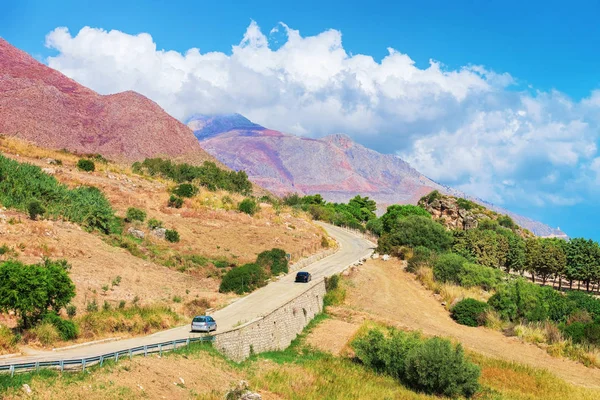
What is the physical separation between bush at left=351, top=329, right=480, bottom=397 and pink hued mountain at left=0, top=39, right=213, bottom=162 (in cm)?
8968

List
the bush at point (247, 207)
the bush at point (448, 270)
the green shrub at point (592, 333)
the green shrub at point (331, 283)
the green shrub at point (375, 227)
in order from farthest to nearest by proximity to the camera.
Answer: the green shrub at point (375, 227), the bush at point (247, 207), the bush at point (448, 270), the green shrub at point (331, 283), the green shrub at point (592, 333)

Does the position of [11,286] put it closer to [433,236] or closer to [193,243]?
[193,243]

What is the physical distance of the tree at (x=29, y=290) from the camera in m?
21.5

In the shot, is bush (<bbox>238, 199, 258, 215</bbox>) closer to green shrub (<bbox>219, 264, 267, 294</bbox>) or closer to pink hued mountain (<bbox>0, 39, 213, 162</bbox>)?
green shrub (<bbox>219, 264, 267, 294</bbox>)

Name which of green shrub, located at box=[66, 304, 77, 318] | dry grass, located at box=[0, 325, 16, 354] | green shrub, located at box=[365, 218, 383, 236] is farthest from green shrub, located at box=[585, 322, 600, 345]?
green shrub, located at box=[365, 218, 383, 236]

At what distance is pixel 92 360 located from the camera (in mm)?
18000

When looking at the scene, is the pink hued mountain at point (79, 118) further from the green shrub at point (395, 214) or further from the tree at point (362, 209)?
the green shrub at point (395, 214)

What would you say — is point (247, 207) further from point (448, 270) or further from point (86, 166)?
point (448, 270)

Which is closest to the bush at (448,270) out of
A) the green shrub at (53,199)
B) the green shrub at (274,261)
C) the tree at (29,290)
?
the green shrub at (274,261)

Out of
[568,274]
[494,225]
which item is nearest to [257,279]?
[568,274]

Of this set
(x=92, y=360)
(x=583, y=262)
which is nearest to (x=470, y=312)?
(x=92, y=360)

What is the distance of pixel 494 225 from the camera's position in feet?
330

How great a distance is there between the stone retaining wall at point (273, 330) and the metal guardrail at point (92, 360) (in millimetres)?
2621

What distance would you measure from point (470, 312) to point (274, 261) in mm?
17334
